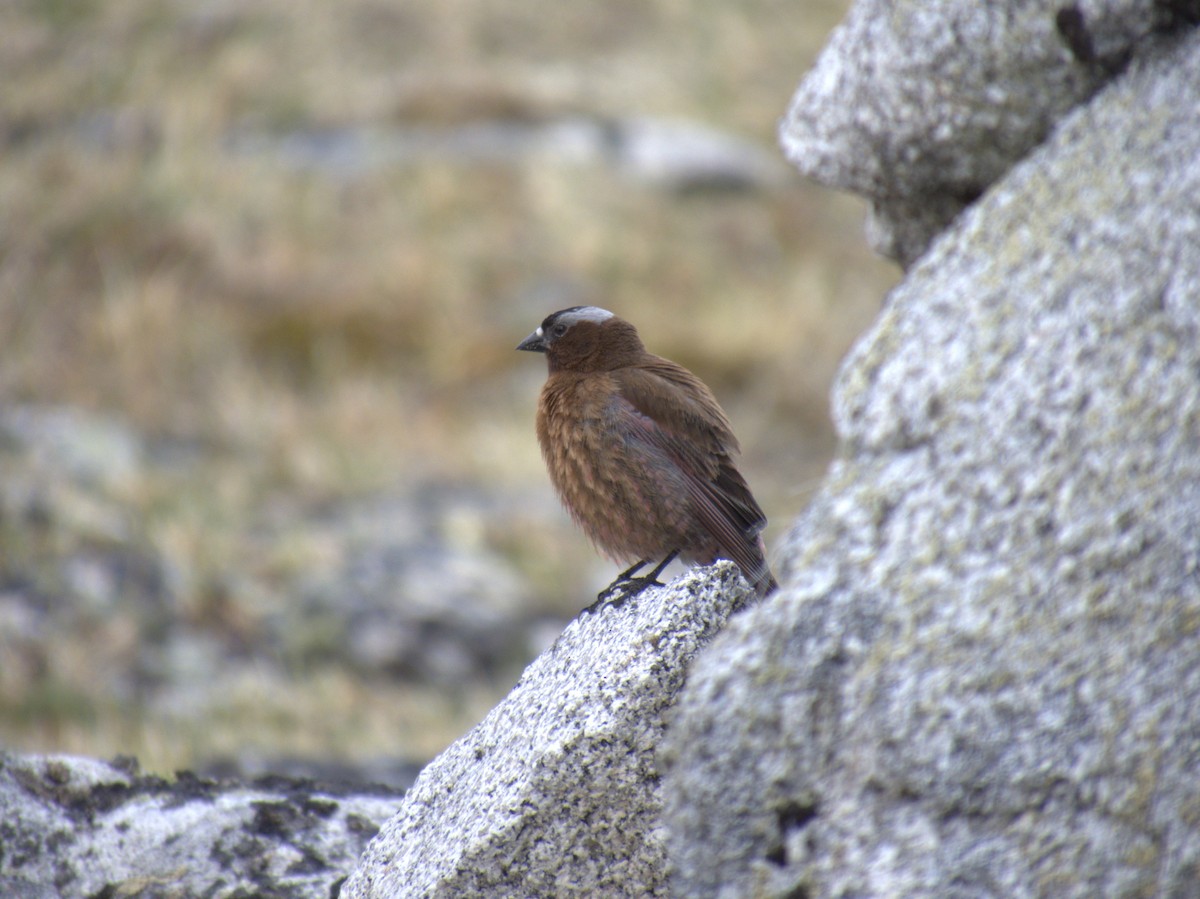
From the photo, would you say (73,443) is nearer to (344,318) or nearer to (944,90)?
(344,318)

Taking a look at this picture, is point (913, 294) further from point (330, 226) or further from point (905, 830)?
point (330, 226)

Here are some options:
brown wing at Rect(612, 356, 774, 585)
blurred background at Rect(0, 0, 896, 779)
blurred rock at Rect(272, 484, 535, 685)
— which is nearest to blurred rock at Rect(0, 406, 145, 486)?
blurred background at Rect(0, 0, 896, 779)

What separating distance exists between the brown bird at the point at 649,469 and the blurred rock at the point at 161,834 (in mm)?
1364

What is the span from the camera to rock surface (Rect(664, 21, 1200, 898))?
7.49 feet

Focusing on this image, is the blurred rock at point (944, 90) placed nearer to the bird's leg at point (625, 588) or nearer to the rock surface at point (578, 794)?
the rock surface at point (578, 794)

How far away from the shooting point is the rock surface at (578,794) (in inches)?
124

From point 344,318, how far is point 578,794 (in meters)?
12.1

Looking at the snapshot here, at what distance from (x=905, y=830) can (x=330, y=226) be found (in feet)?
46.2

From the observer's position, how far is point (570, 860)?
3.18m

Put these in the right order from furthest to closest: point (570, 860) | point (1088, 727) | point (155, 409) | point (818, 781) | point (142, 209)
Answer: point (142, 209)
point (155, 409)
point (570, 860)
point (818, 781)
point (1088, 727)

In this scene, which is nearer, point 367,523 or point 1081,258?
point 1081,258

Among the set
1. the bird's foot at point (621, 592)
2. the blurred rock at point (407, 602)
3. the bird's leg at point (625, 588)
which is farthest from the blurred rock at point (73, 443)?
the bird's foot at point (621, 592)

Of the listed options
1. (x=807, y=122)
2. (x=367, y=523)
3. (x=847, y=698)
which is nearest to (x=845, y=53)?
(x=807, y=122)

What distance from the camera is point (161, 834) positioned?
398cm
